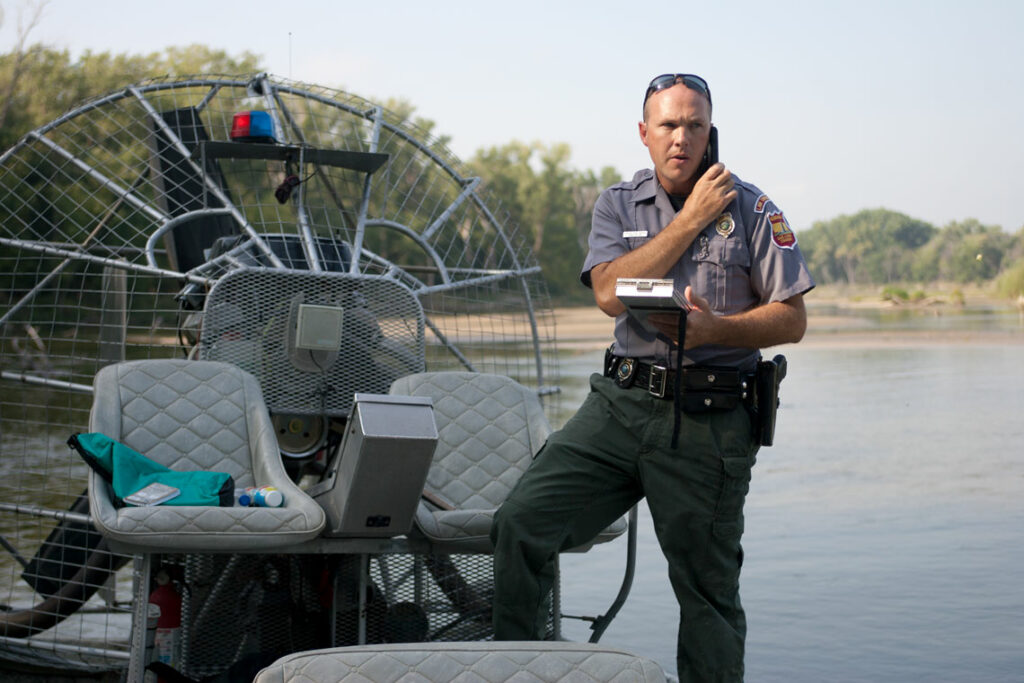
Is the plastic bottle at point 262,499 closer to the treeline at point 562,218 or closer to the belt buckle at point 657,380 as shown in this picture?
the belt buckle at point 657,380

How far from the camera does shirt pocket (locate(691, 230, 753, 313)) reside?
3.31 metres

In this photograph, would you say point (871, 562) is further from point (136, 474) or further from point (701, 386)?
point (136, 474)

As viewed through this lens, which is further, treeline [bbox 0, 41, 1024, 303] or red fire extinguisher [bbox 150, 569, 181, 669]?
treeline [bbox 0, 41, 1024, 303]

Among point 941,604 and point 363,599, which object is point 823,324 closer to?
point 941,604

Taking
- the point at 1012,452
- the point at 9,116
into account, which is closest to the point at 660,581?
the point at 1012,452

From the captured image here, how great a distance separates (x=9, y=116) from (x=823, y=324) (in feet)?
80.5

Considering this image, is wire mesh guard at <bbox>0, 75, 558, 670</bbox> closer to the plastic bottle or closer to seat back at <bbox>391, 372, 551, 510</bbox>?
seat back at <bbox>391, 372, 551, 510</bbox>

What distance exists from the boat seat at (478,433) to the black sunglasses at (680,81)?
1.66m

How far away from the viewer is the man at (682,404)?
126 inches

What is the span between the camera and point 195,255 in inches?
231

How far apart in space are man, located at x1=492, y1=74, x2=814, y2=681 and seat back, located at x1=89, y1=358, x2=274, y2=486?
5.16 ft

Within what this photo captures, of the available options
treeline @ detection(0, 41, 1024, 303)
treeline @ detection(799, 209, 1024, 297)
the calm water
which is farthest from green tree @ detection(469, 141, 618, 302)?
the calm water

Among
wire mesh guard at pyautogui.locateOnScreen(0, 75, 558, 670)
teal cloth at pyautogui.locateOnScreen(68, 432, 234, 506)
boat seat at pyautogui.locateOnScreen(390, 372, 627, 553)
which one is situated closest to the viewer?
teal cloth at pyautogui.locateOnScreen(68, 432, 234, 506)

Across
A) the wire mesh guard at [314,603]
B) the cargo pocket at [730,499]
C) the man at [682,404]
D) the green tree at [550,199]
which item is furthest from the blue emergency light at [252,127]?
the green tree at [550,199]
